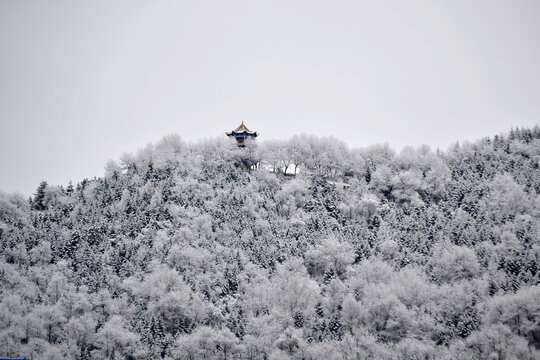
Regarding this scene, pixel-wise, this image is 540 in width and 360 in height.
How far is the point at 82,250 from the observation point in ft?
306

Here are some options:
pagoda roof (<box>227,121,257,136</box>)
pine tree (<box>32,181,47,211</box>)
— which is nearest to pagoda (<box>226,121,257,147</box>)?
pagoda roof (<box>227,121,257,136</box>)

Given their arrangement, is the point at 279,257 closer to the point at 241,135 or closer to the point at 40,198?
the point at 241,135

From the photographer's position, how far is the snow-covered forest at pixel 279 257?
76062 mm

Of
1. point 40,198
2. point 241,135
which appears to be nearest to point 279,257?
point 241,135

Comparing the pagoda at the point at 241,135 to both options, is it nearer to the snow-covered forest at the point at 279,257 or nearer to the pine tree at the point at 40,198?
the snow-covered forest at the point at 279,257

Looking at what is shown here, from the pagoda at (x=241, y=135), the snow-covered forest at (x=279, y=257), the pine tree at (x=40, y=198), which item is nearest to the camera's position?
the snow-covered forest at (x=279, y=257)

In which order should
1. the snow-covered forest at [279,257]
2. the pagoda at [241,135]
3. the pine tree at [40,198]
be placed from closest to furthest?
1. the snow-covered forest at [279,257]
2. the pine tree at [40,198]
3. the pagoda at [241,135]

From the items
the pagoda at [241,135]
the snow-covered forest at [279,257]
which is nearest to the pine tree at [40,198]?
the snow-covered forest at [279,257]

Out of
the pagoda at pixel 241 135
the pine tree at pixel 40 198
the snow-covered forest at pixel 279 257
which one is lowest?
the snow-covered forest at pixel 279 257

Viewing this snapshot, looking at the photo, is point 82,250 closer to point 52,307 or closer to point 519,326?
point 52,307

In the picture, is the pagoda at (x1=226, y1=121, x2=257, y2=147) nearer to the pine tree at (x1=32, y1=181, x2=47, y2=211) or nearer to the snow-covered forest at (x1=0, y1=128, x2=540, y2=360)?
the snow-covered forest at (x1=0, y1=128, x2=540, y2=360)

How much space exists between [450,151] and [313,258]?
51909 millimetres

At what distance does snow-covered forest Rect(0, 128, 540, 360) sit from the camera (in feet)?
250

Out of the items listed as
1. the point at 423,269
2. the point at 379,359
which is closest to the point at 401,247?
the point at 423,269
